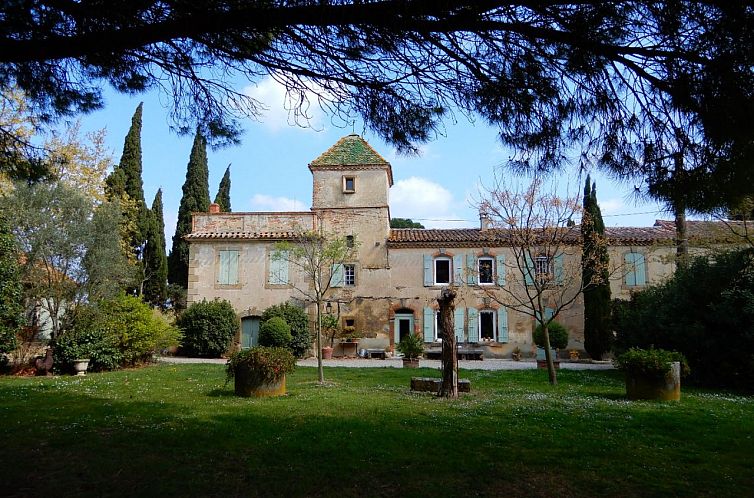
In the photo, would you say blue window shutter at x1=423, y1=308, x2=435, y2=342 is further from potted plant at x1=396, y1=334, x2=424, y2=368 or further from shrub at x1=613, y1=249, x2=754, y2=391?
shrub at x1=613, y1=249, x2=754, y2=391

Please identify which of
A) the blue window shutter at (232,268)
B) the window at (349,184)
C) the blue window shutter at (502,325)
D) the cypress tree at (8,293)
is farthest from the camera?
the window at (349,184)

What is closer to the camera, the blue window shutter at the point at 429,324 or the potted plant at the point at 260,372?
the potted plant at the point at 260,372

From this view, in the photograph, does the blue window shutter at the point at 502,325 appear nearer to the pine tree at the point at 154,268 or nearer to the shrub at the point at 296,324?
the shrub at the point at 296,324

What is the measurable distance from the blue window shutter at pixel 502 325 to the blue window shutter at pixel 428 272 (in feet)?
10.4

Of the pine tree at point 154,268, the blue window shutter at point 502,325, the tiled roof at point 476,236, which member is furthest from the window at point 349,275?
the pine tree at point 154,268

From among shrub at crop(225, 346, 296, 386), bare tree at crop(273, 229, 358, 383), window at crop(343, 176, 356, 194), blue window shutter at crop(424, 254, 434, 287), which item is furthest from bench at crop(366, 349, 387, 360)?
shrub at crop(225, 346, 296, 386)

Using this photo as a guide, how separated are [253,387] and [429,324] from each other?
49.0 feet

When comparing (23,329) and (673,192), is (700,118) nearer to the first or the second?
(673,192)

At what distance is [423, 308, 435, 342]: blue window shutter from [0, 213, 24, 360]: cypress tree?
14902 mm

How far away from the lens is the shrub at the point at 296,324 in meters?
21.8

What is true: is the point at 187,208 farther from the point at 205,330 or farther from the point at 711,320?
the point at 711,320

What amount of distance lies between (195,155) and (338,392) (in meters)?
22.2

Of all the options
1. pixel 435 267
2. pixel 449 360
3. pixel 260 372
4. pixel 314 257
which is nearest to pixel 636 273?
pixel 435 267

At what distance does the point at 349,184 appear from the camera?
2506 centimetres
